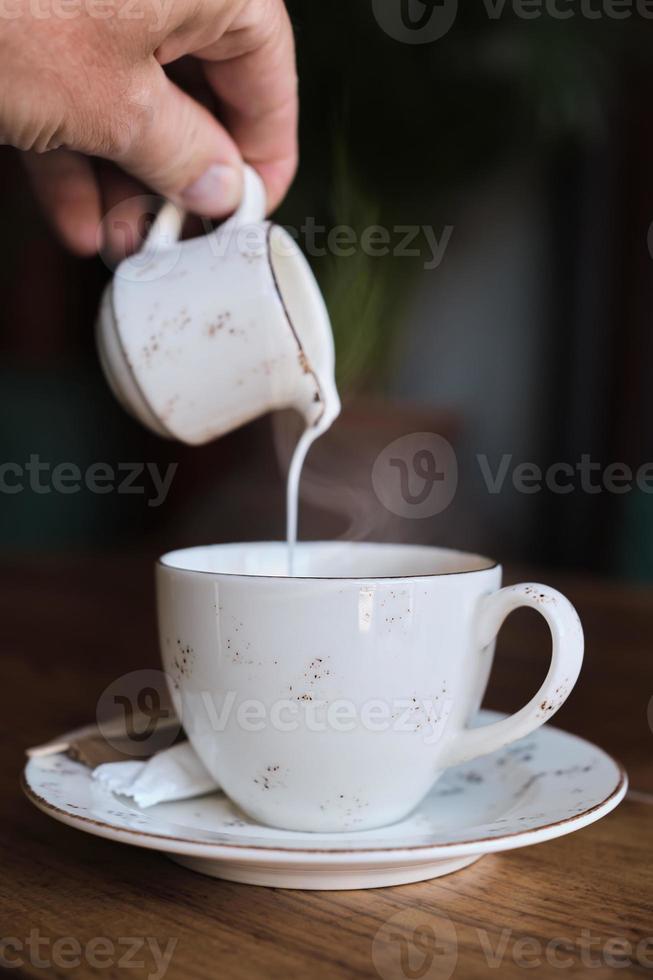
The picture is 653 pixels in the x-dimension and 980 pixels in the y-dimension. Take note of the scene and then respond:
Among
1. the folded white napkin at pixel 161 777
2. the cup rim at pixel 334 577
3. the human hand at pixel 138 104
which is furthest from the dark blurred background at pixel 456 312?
the folded white napkin at pixel 161 777

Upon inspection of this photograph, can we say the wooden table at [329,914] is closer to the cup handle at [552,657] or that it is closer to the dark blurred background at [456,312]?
the cup handle at [552,657]

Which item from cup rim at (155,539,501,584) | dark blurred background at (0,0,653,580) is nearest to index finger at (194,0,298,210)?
cup rim at (155,539,501,584)

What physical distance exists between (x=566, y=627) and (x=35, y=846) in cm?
30

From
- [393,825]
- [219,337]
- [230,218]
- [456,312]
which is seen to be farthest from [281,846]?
[456,312]

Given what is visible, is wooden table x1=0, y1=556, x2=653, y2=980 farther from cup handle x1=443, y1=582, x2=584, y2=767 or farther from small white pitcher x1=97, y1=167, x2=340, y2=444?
small white pitcher x1=97, y1=167, x2=340, y2=444

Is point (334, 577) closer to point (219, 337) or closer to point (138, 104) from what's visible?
point (219, 337)

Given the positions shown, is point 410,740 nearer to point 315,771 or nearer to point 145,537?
point 315,771

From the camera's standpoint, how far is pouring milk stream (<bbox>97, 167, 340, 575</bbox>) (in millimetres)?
660

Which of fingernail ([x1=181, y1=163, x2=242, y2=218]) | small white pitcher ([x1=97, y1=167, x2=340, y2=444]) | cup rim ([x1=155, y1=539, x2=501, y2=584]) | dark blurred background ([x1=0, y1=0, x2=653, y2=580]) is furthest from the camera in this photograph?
dark blurred background ([x1=0, y1=0, x2=653, y2=580])

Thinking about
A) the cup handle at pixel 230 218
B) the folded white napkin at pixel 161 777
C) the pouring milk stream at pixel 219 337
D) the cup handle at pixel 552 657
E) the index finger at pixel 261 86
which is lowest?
the folded white napkin at pixel 161 777

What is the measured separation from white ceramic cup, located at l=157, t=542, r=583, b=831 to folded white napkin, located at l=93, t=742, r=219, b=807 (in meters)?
0.02

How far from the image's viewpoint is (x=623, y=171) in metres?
3.46

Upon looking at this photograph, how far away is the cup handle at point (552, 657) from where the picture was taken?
1.75 ft

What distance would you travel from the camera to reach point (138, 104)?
0.67 meters
